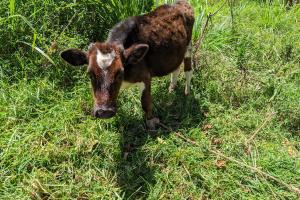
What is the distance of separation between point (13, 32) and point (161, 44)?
6.27 ft

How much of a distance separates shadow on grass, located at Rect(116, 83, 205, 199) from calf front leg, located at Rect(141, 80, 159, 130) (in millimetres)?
94

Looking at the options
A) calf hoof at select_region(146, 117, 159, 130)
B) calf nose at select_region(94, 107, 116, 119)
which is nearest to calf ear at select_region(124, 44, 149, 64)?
calf nose at select_region(94, 107, 116, 119)

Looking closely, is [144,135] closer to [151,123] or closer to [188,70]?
[151,123]

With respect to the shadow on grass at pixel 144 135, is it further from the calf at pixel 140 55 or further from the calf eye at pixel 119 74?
the calf eye at pixel 119 74

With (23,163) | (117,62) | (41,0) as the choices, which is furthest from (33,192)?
(41,0)

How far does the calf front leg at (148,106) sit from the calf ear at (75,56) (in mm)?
731

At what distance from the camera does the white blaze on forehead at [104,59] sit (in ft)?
12.1

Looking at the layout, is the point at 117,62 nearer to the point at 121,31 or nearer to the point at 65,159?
the point at 121,31

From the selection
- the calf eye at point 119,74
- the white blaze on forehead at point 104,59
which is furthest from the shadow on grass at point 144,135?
the white blaze on forehead at point 104,59

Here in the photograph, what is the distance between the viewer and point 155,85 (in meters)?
5.29

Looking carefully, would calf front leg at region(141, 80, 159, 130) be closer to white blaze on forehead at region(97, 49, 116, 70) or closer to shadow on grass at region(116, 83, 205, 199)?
shadow on grass at region(116, 83, 205, 199)

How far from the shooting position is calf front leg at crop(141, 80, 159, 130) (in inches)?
173

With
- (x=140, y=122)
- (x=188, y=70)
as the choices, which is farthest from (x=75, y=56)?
(x=188, y=70)

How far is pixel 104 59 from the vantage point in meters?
3.71
